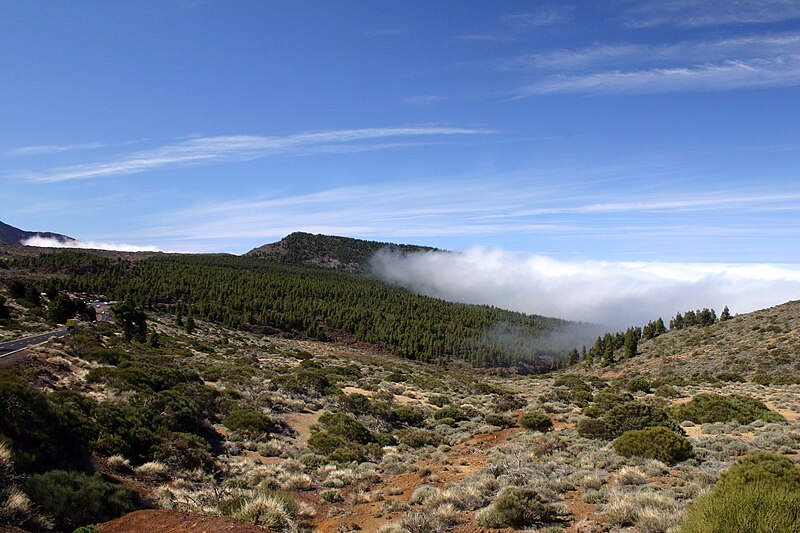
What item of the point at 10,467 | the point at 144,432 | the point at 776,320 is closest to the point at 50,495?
the point at 10,467

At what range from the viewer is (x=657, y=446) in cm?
1333

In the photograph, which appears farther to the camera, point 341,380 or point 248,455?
point 341,380

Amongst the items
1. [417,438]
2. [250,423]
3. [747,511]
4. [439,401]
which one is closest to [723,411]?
[417,438]

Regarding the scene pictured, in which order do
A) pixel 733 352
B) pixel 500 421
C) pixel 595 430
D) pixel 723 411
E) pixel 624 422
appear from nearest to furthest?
pixel 624 422, pixel 595 430, pixel 723 411, pixel 500 421, pixel 733 352

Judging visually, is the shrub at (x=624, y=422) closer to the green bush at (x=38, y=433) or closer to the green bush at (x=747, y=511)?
the green bush at (x=747, y=511)

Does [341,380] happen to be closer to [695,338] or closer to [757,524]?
[757,524]

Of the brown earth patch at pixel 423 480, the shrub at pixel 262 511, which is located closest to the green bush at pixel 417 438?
the brown earth patch at pixel 423 480

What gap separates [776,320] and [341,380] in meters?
59.5

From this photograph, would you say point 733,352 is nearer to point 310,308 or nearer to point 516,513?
point 516,513

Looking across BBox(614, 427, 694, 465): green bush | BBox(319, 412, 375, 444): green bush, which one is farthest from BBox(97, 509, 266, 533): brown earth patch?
BBox(614, 427, 694, 465): green bush

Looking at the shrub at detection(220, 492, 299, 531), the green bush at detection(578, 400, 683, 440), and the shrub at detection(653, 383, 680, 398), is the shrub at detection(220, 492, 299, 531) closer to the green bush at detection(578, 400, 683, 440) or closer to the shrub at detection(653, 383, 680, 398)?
the green bush at detection(578, 400, 683, 440)

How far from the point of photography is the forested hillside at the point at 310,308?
9694 centimetres

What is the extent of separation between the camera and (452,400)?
3166 centimetres

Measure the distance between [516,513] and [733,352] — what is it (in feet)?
187
